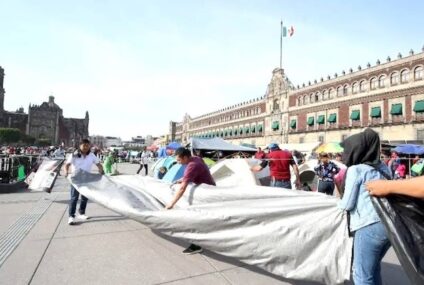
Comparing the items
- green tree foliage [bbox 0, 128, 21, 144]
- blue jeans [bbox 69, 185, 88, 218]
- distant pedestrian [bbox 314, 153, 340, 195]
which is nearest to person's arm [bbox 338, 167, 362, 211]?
distant pedestrian [bbox 314, 153, 340, 195]

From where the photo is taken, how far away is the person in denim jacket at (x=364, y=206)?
8.75 feet

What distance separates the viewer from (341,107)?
5075 cm

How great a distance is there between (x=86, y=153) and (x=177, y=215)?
13.2 feet

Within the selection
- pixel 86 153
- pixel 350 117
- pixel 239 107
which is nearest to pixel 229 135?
pixel 239 107

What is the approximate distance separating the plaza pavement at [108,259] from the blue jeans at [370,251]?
57.9 inches

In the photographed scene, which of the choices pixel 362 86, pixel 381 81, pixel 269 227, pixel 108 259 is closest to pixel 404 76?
pixel 381 81

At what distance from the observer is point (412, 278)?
2.33m

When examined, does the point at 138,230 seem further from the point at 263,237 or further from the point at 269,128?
the point at 269,128

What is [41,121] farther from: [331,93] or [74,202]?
[74,202]

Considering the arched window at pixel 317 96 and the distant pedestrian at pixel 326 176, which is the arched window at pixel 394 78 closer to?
the arched window at pixel 317 96

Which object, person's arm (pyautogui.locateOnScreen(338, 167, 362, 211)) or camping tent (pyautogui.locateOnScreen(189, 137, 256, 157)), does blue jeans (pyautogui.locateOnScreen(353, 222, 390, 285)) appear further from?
camping tent (pyautogui.locateOnScreen(189, 137, 256, 157))

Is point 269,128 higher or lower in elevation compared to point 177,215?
higher

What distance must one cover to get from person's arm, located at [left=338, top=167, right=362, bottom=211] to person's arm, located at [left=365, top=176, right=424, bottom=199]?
0.19 m

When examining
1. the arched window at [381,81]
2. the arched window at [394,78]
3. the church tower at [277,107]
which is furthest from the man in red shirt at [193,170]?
the church tower at [277,107]
